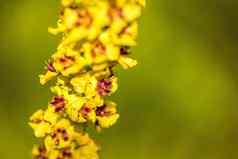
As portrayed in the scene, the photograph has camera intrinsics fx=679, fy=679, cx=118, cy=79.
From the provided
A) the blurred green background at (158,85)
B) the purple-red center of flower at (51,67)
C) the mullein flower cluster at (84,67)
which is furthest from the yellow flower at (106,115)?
the blurred green background at (158,85)

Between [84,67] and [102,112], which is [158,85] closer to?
[102,112]

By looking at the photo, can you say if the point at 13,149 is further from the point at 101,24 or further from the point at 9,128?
the point at 101,24

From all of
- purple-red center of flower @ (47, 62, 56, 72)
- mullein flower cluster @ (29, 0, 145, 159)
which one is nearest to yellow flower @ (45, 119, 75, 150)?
mullein flower cluster @ (29, 0, 145, 159)

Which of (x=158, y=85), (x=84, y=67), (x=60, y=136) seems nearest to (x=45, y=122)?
(x=60, y=136)

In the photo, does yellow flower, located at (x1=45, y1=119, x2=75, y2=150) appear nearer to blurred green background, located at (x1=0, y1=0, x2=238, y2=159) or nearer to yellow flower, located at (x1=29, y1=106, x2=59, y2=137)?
yellow flower, located at (x1=29, y1=106, x2=59, y2=137)

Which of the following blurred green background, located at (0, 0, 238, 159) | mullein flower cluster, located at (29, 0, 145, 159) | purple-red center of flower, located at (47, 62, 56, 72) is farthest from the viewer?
blurred green background, located at (0, 0, 238, 159)

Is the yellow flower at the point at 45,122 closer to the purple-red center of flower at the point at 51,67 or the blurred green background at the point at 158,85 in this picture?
the purple-red center of flower at the point at 51,67
